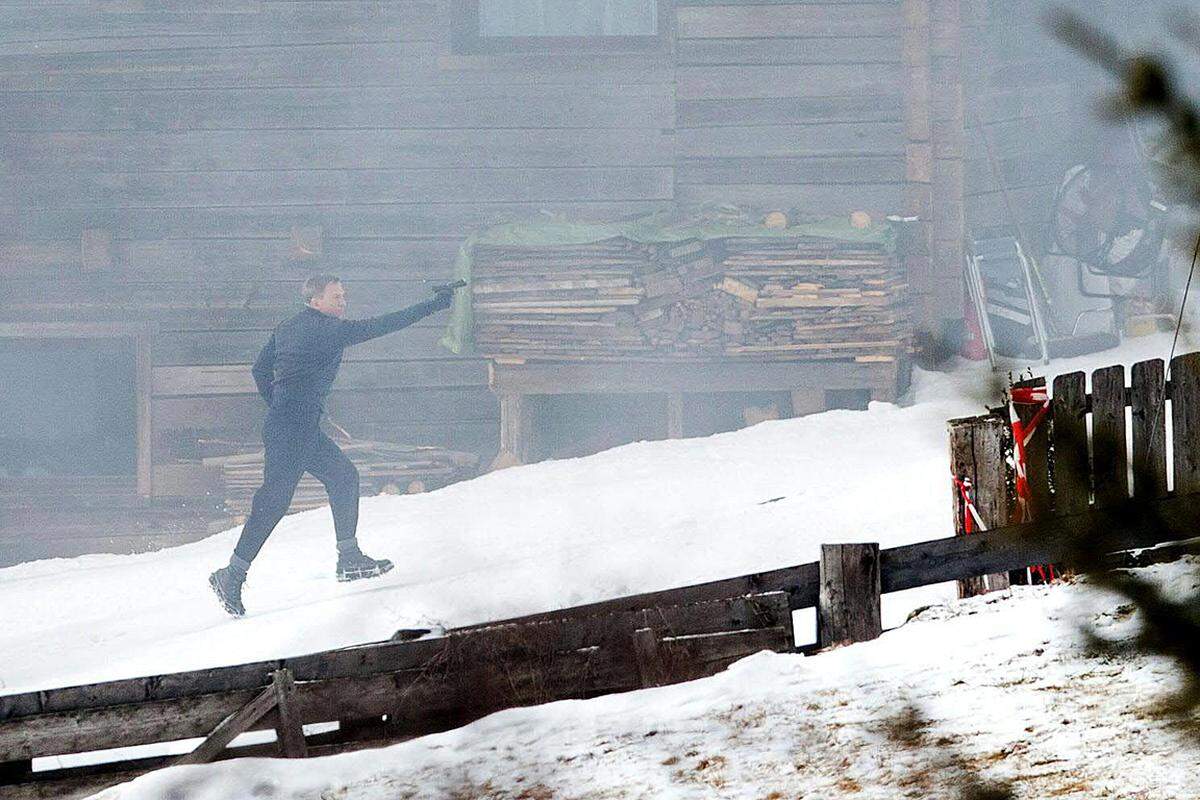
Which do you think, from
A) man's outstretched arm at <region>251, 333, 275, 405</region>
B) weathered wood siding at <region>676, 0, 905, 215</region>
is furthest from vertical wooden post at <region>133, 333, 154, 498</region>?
weathered wood siding at <region>676, 0, 905, 215</region>

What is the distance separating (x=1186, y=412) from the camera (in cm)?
577

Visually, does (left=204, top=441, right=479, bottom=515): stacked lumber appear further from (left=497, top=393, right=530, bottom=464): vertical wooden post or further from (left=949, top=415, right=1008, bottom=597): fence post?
(left=949, top=415, right=1008, bottom=597): fence post

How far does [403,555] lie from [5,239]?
20.1ft

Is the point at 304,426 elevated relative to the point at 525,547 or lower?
elevated

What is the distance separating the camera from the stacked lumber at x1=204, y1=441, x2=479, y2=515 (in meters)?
12.5

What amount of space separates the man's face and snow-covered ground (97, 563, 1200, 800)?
15.9 ft

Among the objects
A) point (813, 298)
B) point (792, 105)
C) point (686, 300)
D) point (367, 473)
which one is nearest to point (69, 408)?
point (367, 473)

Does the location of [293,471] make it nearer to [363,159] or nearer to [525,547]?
[525,547]

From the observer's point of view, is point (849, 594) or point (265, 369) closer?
point (849, 594)

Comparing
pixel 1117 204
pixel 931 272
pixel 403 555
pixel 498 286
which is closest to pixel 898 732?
pixel 403 555

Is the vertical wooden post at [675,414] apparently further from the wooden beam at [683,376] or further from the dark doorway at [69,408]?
the dark doorway at [69,408]

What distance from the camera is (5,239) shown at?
13008 mm

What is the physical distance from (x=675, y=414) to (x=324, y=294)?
180 inches

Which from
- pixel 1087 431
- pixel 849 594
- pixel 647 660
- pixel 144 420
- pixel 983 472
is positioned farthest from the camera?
pixel 144 420
